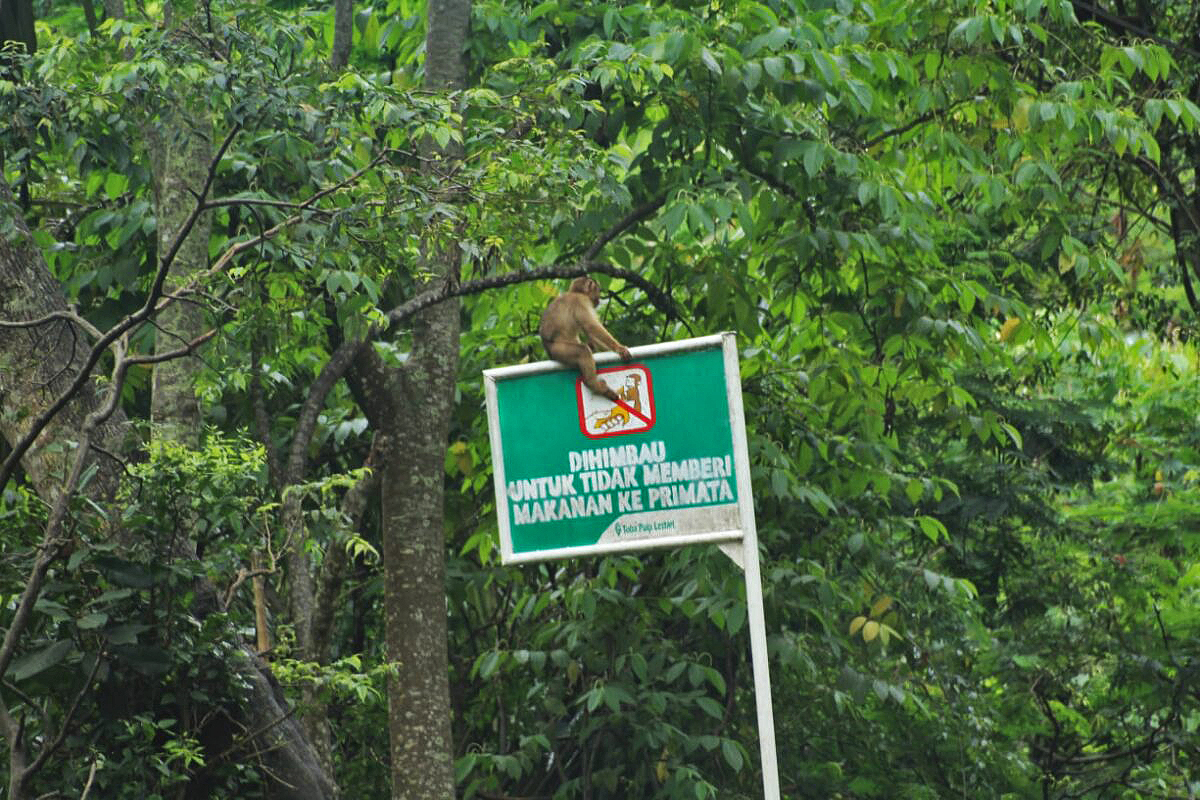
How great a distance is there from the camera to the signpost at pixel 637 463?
5453 millimetres

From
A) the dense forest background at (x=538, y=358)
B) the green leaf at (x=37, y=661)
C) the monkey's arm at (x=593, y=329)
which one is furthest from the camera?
the dense forest background at (x=538, y=358)

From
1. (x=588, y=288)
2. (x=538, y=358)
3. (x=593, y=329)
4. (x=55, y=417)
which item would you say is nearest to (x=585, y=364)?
(x=593, y=329)

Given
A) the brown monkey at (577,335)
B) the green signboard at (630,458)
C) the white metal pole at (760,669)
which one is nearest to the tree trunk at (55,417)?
the green signboard at (630,458)

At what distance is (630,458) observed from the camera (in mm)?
5520

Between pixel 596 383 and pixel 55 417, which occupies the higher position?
pixel 55 417

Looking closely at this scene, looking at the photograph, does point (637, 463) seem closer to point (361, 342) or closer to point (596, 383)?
point (596, 383)

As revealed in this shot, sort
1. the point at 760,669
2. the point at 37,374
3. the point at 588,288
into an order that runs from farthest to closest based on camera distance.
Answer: the point at 588,288 → the point at 37,374 → the point at 760,669

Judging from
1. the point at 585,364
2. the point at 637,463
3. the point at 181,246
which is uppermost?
the point at 181,246

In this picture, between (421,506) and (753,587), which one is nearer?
(753,587)

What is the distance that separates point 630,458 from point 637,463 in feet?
0.11

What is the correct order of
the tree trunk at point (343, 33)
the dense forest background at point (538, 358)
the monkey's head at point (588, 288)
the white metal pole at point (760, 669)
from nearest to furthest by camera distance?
the white metal pole at point (760, 669), the dense forest background at point (538, 358), the monkey's head at point (588, 288), the tree trunk at point (343, 33)

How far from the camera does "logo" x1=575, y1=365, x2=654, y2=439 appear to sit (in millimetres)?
5562

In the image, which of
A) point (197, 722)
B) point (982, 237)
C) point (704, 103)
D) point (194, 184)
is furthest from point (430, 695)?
point (982, 237)

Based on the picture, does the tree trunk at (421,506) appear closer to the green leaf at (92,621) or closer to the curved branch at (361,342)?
A: the curved branch at (361,342)
